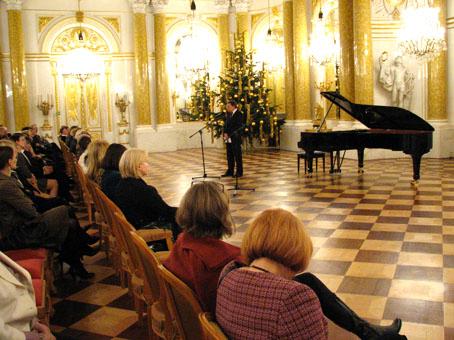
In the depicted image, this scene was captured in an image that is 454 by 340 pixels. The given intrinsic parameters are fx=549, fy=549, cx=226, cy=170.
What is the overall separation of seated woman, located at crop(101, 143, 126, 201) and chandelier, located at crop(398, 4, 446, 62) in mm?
7757

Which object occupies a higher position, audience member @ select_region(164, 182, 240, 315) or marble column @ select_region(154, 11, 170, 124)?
marble column @ select_region(154, 11, 170, 124)

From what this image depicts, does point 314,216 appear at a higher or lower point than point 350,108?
lower

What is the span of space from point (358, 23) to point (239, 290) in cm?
1165

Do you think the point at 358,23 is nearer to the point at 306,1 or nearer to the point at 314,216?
the point at 306,1

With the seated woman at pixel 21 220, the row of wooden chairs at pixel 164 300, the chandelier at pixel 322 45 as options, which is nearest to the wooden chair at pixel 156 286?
the row of wooden chairs at pixel 164 300

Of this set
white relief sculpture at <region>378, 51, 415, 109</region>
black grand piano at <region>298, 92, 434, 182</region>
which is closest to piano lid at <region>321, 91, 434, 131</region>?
black grand piano at <region>298, 92, 434, 182</region>

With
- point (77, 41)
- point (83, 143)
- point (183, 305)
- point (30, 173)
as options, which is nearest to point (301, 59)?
point (77, 41)

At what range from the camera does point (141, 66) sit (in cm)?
1769

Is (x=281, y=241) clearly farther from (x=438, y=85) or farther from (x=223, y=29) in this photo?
(x=223, y=29)

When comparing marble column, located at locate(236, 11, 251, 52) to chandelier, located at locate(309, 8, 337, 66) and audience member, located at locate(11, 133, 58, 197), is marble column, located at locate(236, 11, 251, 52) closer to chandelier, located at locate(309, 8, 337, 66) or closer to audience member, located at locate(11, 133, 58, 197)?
chandelier, located at locate(309, 8, 337, 66)

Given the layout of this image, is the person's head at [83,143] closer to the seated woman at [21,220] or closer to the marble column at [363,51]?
the seated woman at [21,220]

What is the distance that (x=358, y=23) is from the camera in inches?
492

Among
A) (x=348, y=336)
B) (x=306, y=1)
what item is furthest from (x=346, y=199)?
(x=306, y=1)

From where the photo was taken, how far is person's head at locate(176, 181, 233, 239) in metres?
2.54
